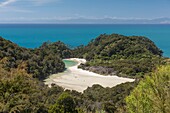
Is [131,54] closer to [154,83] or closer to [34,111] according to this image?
[34,111]

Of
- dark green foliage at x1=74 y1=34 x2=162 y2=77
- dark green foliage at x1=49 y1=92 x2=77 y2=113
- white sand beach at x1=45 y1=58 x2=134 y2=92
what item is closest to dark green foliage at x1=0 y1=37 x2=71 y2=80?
white sand beach at x1=45 y1=58 x2=134 y2=92

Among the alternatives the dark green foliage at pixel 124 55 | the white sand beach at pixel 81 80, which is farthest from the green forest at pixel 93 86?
the white sand beach at pixel 81 80

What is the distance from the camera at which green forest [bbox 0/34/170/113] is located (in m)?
8.41

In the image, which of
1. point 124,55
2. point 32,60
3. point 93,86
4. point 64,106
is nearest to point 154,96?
point 64,106

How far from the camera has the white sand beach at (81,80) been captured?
109 feet

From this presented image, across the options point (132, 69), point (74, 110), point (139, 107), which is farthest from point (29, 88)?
point (132, 69)

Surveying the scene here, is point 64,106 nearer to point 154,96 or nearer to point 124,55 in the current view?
point 154,96

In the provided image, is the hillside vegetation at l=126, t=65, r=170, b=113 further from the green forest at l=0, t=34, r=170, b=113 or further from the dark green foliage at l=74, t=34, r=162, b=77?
the dark green foliage at l=74, t=34, r=162, b=77

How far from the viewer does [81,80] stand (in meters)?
35.9

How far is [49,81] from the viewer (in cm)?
3547

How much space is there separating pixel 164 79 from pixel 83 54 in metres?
49.1

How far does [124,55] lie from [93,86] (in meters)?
22.7

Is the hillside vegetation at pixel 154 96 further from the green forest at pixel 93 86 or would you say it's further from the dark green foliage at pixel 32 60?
the dark green foliage at pixel 32 60

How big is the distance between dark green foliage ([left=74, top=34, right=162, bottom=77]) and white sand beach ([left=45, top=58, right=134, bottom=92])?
2783 mm
